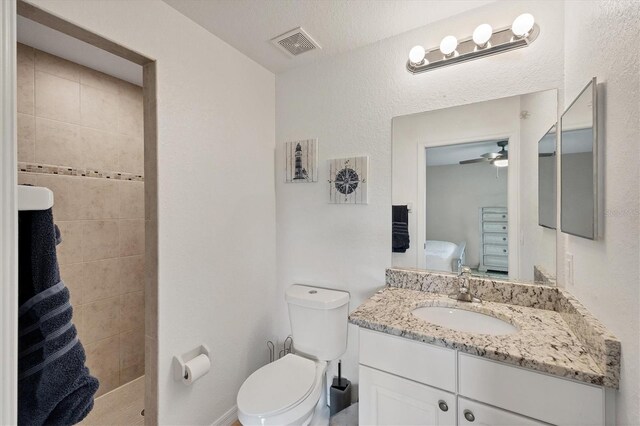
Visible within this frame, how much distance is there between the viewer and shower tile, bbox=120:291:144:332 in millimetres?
2238

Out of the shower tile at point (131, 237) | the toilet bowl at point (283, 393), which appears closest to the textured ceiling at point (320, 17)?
the shower tile at point (131, 237)

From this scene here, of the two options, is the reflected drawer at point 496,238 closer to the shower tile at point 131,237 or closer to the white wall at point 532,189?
the white wall at point 532,189

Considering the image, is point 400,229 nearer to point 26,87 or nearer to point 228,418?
point 228,418

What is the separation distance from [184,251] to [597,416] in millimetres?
1766

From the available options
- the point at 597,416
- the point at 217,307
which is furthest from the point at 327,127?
the point at 597,416

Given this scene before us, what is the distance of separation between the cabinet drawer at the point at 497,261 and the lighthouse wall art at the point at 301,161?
1.15 metres

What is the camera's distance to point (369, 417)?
1.24m

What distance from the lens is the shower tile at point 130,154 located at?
224cm

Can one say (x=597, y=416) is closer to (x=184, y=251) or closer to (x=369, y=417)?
(x=369, y=417)

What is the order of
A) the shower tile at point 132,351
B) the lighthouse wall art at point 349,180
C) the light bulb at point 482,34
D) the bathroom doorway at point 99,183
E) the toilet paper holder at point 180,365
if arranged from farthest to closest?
the shower tile at point 132,351 → the lighthouse wall art at point 349,180 → the bathroom doorway at point 99,183 → the toilet paper holder at point 180,365 → the light bulb at point 482,34

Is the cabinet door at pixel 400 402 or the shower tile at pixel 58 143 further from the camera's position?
the shower tile at pixel 58 143

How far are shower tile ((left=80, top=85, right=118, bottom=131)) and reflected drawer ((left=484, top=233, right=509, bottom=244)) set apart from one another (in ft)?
8.72

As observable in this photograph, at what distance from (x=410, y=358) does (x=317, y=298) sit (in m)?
0.71

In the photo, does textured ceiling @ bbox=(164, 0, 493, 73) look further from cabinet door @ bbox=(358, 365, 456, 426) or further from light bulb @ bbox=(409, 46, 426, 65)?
cabinet door @ bbox=(358, 365, 456, 426)
